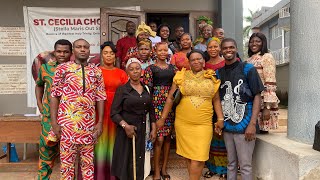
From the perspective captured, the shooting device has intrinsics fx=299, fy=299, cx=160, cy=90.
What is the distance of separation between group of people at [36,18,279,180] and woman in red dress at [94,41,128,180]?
1 centimetres

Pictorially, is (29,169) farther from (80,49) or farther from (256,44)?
(256,44)

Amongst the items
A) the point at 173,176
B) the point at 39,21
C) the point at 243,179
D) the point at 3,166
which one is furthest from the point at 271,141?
the point at 39,21

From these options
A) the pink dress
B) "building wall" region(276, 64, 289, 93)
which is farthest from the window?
the pink dress

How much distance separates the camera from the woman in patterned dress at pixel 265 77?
3402 millimetres

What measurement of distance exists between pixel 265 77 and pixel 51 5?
5.16 meters

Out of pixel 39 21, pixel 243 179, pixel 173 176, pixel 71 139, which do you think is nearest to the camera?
pixel 71 139

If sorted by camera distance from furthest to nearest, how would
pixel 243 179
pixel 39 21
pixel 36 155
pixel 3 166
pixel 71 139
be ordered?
pixel 39 21 < pixel 36 155 < pixel 3 166 < pixel 243 179 < pixel 71 139

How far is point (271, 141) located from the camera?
3.28m

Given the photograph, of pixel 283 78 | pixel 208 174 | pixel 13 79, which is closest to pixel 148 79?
pixel 208 174

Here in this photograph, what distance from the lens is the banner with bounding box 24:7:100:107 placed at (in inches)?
261

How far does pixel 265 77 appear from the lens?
3438 millimetres

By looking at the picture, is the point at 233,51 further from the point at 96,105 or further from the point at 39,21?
the point at 39,21

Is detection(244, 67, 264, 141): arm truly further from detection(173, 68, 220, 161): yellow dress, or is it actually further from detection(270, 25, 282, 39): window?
detection(270, 25, 282, 39): window

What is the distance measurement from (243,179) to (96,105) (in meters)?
1.73
